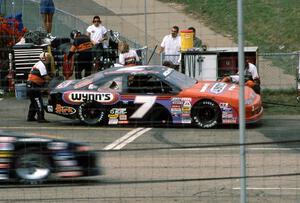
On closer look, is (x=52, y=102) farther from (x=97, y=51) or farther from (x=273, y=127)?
(x=273, y=127)

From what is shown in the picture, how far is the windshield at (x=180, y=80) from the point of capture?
17.5 metres

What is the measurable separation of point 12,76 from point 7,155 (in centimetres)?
821

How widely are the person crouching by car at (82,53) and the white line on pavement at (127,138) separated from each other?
1.74m

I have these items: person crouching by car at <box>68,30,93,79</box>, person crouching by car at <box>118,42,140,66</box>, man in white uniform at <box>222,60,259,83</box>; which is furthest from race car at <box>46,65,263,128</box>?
person crouching by car at <box>118,42,140,66</box>

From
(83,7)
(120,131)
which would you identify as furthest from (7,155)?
(83,7)

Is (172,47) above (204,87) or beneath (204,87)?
above

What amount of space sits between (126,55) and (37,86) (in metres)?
2.25

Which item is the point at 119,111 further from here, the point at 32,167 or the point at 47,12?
the point at 32,167

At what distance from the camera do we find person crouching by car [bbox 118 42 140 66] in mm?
19219

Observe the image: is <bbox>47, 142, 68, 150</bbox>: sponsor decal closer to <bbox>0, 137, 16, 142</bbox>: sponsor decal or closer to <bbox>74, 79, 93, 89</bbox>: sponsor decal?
<bbox>0, 137, 16, 142</bbox>: sponsor decal

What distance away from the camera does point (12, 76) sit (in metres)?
19.2

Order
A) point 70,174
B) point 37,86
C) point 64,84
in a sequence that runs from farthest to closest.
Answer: point 37,86
point 64,84
point 70,174

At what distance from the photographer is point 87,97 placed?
17.6m

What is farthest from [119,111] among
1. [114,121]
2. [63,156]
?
[63,156]
